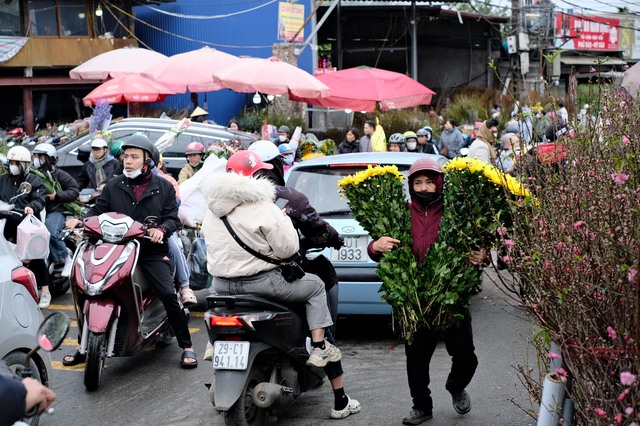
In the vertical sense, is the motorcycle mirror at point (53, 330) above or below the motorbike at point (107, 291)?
above

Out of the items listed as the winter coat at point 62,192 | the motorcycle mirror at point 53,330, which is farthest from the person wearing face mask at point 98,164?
the motorcycle mirror at point 53,330

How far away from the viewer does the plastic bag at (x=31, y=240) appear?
31.9 ft

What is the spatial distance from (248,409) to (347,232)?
2.56 meters

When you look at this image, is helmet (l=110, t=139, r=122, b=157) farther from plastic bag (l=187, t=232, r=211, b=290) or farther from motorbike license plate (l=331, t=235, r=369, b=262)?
motorbike license plate (l=331, t=235, r=369, b=262)

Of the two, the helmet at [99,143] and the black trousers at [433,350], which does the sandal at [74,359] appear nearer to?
the black trousers at [433,350]

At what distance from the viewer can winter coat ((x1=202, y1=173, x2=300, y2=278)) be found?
5879 mm

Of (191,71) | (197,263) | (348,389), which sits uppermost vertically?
(191,71)

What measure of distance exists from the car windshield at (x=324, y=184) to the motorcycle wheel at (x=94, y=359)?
2.44 metres

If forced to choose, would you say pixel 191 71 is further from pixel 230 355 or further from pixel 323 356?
pixel 230 355

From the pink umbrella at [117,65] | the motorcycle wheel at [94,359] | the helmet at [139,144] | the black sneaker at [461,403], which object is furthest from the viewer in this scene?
the pink umbrella at [117,65]

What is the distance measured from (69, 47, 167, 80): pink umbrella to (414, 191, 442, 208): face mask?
639 inches

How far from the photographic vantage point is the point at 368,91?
19266 millimetres

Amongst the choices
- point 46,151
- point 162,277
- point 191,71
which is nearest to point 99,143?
point 46,151

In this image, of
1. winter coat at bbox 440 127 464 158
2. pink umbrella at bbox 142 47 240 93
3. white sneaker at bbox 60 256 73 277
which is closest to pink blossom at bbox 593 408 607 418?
white sneaker at bbox 60 256 73 277
